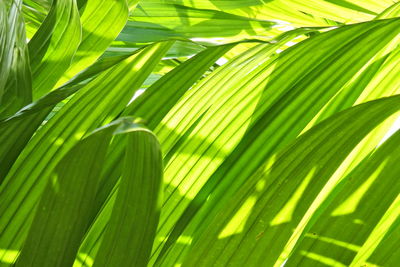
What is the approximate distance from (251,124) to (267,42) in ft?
0.15

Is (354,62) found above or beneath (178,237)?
above

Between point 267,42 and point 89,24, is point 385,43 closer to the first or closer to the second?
point 267,42

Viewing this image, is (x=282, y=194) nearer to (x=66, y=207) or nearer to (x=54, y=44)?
(x=66, y=207)

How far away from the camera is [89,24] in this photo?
0.49m

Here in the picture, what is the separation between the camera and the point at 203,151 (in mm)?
321

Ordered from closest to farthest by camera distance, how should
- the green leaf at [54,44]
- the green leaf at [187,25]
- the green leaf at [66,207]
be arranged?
the green leaf at [66,207]
the green leaf at [54,44]
the green leaf at [187,25]

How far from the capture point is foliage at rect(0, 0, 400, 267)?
24 cm

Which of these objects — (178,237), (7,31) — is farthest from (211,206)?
(7,31)

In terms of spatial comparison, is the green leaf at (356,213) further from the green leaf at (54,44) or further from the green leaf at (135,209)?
the green leaf at (54,44)

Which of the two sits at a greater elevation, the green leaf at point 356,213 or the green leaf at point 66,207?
the green leaf at point 356,213

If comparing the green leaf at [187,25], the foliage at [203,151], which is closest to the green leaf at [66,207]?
the foliage at [203,151]

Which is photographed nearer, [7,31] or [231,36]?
[7,31]

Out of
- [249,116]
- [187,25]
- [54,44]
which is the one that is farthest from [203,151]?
[187,25]

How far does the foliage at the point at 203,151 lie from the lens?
236 millimetres
